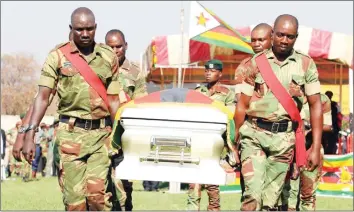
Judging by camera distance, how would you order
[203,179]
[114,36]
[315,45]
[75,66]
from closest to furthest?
[203,179] → [75,66] → [114,36] → [315,45]

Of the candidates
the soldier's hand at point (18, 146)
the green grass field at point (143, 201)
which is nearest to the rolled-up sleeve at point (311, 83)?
the soldier's hand at point (18, 146)

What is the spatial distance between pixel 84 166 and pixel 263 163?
1.76 meters

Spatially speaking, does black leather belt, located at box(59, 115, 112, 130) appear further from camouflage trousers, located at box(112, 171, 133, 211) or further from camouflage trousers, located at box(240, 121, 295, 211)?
camouflage trousers, located at box(112, 171, 133, 211)

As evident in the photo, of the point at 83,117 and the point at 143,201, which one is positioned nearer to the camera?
the point at 83,117

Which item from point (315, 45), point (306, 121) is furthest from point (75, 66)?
point (315, 45)

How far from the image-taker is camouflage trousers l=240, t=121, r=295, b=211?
755 centimetres

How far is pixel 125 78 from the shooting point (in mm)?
9539

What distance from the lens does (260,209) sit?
7.65m

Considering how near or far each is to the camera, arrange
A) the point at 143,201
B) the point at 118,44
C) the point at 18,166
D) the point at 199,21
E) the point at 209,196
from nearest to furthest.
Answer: the point at 118,44
the point at 209,196
the point at 143,201
the point at 199,21
the point at 18,166

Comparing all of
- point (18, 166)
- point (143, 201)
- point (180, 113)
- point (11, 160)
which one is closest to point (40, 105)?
point (180, 113)

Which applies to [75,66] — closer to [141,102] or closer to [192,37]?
[141,102]

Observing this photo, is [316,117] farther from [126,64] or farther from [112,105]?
[126,64]

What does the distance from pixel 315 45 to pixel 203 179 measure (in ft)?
45.8

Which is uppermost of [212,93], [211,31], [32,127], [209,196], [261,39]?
[211,31]
